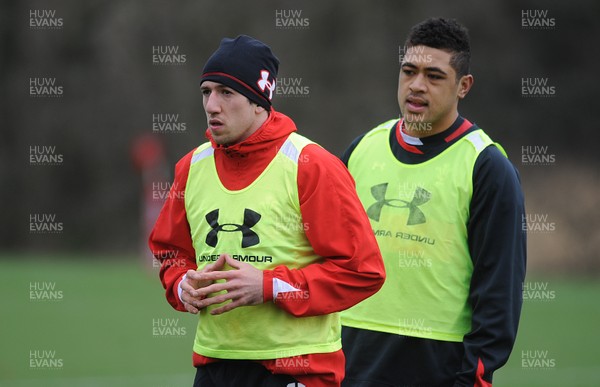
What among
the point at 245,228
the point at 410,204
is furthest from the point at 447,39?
the point at 245,228

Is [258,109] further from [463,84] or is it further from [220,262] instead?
[463,84]

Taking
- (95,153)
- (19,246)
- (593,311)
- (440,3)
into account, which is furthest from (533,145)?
(19,246)

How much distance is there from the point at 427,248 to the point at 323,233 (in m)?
0.73

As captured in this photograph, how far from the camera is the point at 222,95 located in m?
3.98

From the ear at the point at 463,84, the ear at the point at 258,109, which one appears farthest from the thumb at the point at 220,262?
the ear at the point at 463,84

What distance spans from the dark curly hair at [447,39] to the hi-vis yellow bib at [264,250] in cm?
97

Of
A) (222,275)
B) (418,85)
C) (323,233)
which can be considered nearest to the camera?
(222,275)

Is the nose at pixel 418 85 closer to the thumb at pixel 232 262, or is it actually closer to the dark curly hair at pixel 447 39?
the dark curly hair at pixel 447 39

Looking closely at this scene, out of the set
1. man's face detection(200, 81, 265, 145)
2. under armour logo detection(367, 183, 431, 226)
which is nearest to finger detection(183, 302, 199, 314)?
man's face detection(200, 81, 265, 145)

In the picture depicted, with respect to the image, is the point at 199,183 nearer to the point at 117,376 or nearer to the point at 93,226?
the point at 117,376

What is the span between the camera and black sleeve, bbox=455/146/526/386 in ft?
13.6

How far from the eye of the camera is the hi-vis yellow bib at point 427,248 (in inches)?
171

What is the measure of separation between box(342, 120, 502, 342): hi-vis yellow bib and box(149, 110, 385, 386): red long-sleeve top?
1.71 ft

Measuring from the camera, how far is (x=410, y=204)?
442cm
